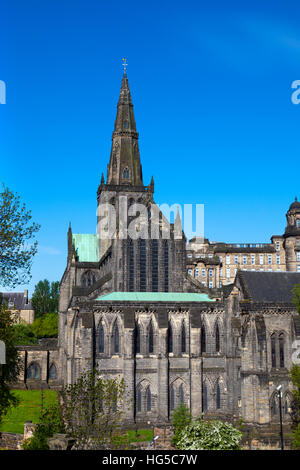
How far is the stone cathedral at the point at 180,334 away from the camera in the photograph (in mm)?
53062

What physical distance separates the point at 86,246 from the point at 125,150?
16480mm

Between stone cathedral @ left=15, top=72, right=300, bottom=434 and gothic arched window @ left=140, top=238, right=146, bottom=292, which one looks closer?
stone cathedral @ left=15, top=72, right=300, bottom=434

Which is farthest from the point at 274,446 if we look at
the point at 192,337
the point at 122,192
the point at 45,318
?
the point at 45,318

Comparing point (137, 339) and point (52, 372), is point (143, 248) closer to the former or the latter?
point (137, 339)

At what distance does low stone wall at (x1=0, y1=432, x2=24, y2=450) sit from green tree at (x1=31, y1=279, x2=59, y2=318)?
282 ft

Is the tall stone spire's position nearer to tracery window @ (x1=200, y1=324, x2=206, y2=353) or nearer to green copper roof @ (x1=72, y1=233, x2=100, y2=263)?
green copper roof @ (x1=72, y1=233, x2=100, y2=263)

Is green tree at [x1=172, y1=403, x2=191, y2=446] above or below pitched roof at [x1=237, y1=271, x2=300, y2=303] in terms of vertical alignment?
below

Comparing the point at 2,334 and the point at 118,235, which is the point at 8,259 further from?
the point at 118,235

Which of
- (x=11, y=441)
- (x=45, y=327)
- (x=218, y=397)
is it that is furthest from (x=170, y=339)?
(x=45, y=327)

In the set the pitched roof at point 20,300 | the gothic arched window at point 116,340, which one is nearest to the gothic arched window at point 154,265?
the gothic arched window at point 116,340

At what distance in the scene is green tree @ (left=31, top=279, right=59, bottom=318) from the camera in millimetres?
131000

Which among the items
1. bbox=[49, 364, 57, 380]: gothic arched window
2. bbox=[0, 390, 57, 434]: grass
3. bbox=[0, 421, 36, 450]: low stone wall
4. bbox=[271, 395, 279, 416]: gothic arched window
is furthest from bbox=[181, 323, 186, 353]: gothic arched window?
bbox=[49, 364, 57, 380]: gothic arched window
